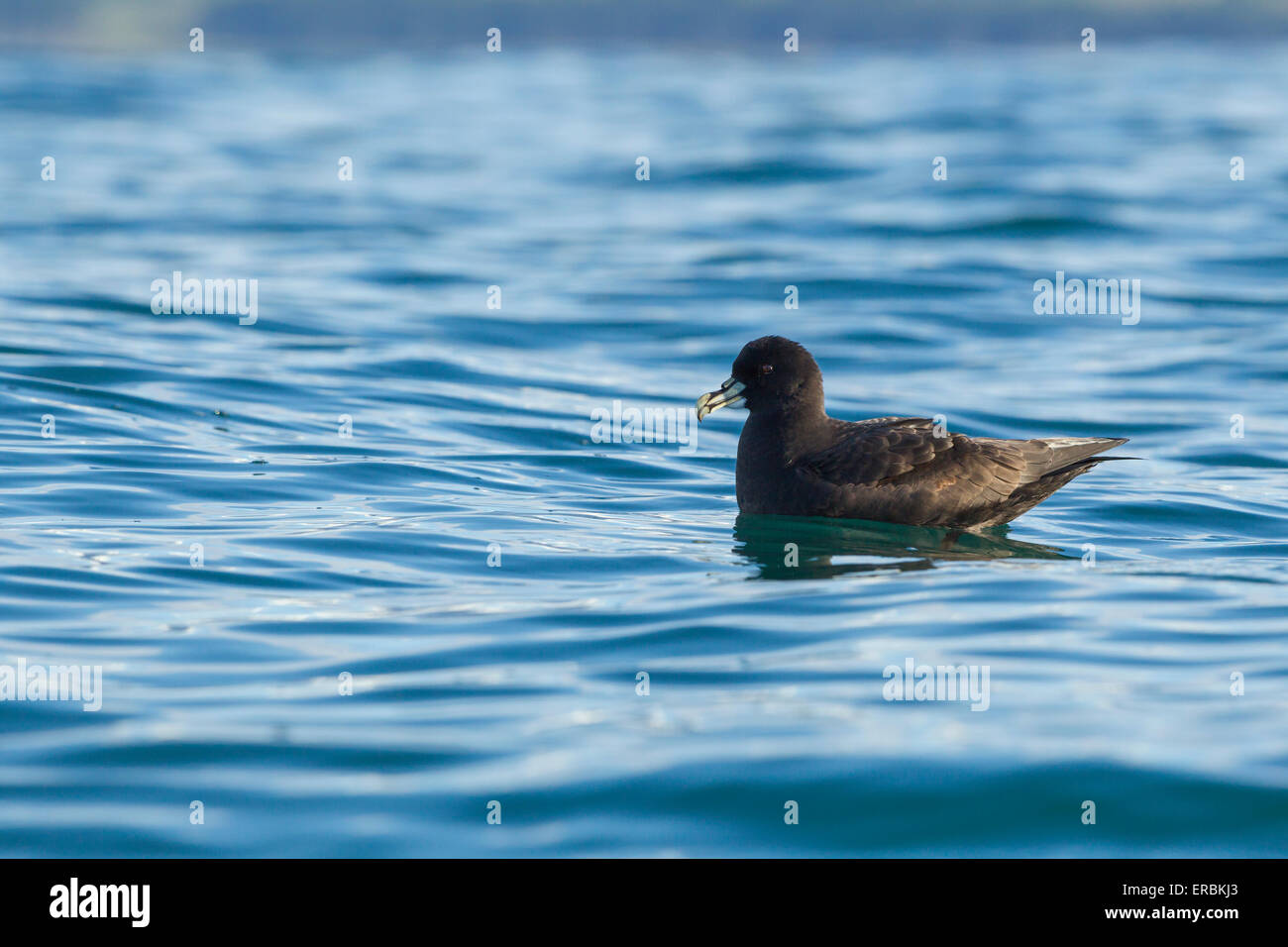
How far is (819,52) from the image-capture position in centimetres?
6700

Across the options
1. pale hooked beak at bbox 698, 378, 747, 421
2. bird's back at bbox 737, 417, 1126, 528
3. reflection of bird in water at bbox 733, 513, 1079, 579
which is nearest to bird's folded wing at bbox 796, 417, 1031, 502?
bird's back at bbox 737, 417, 1126, 528

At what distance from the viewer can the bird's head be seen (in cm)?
1131

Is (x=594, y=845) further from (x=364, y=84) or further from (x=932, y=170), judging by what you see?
(x=364, y=84)

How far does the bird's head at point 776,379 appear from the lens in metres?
Result: 11.3

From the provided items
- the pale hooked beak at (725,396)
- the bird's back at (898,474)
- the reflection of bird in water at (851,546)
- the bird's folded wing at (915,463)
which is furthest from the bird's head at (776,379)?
the reflection of bird in water at (851,546)

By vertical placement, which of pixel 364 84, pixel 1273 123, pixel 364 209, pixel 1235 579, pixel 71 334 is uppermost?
pixel 364 84

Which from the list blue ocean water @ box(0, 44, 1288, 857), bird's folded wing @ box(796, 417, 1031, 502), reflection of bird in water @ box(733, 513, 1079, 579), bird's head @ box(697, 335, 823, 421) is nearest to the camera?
blue ocean water @ box(0, 44, 1288, 857)

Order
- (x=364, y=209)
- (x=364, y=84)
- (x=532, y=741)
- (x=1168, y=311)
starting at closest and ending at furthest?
1. (x=532, y=741)
2. (x=1168, y=311)
3. (x=364, y=209)
4. (x=364, y=84)

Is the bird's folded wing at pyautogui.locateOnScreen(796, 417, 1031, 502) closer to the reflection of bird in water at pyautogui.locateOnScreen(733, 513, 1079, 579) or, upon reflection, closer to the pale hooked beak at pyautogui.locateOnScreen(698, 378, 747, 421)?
the reflection of bird in water at pyautogui.locateOnScreen(733, 513, 1079, 579)

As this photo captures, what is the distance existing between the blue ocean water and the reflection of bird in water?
6 centimetres

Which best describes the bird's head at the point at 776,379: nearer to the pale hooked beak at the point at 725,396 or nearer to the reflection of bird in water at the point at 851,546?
the pale hooked beak at the point at 725,396

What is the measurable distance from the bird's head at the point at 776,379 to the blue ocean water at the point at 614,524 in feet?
2.97
